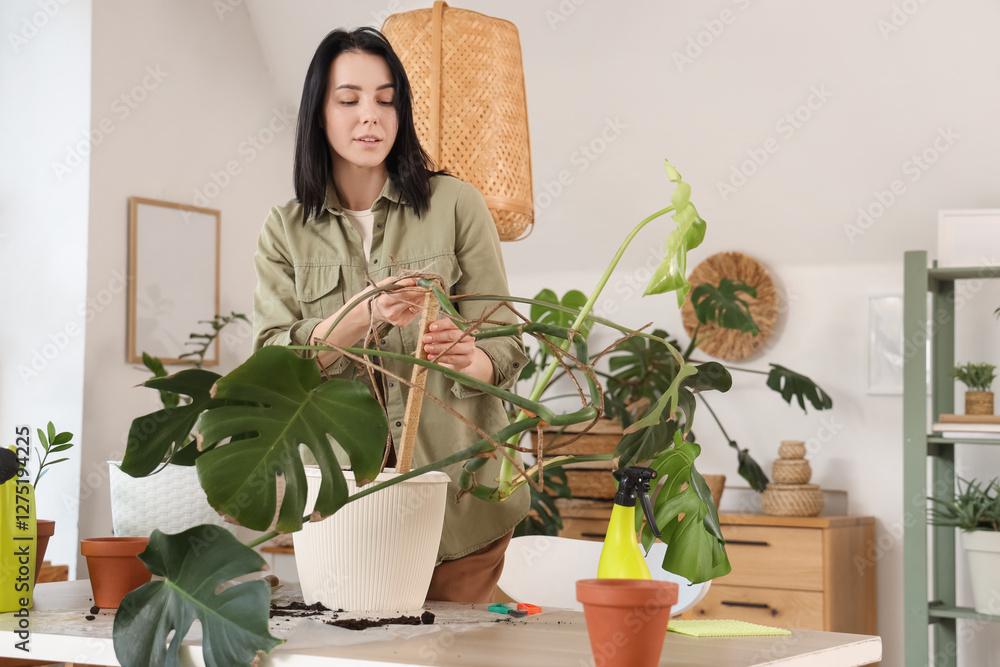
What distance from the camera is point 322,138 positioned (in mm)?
1519

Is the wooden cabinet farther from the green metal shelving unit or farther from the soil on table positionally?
the soil on table

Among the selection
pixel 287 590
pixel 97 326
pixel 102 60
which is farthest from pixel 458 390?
pixel 102 60

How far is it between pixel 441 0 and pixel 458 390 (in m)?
0.98

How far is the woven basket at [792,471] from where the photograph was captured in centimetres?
342

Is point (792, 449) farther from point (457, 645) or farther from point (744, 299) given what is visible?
point (457, 645)

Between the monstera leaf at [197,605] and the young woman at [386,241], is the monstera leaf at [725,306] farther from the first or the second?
the monstera leaf at [197,605]

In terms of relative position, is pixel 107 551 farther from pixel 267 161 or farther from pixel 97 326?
pixel 267 161

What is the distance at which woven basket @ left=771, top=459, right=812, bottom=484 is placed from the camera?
342 centimetres

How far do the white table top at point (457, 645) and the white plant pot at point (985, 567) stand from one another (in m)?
2.19

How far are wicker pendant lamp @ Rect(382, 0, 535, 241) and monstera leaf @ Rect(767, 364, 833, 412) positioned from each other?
1.77 metres

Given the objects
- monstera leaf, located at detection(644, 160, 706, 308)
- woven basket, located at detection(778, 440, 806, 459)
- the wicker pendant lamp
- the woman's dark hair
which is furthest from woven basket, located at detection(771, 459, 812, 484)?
monstera leaf, located at detection(644, 160, 706, 308)

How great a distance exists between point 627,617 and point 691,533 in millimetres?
284

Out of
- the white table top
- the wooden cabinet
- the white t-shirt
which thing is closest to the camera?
the white table top

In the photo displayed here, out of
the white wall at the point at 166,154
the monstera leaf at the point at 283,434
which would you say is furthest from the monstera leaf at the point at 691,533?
the white wall at the point at 166,154
